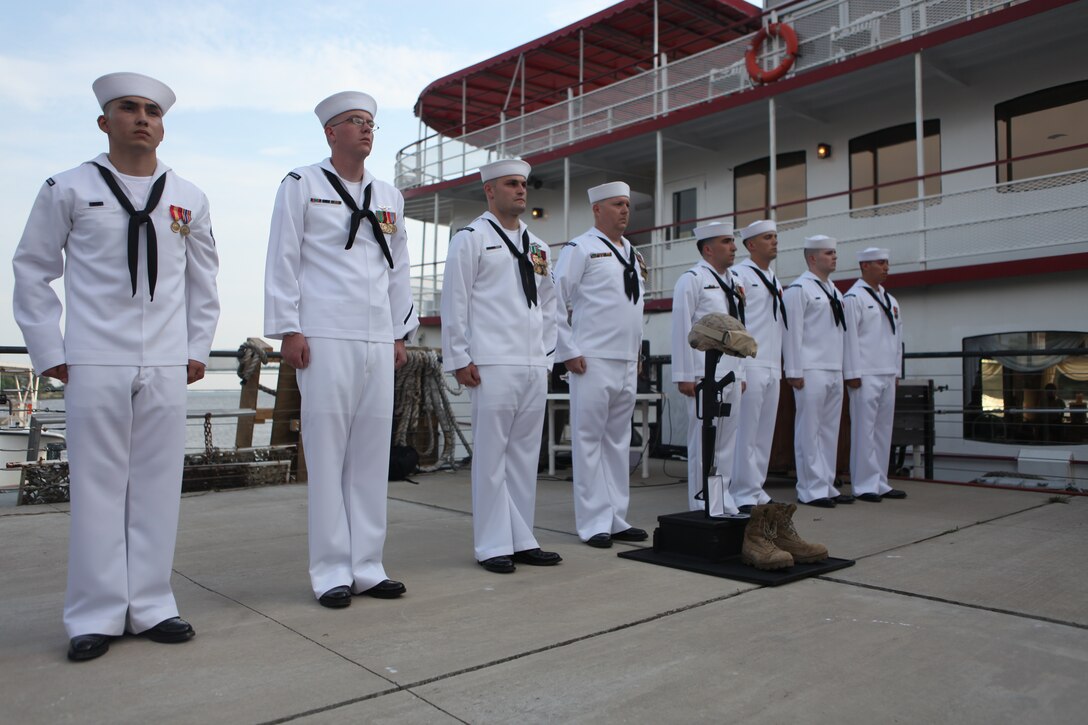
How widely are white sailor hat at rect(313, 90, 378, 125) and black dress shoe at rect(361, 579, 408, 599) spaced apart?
205 cm

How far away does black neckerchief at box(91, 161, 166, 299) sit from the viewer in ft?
9.96

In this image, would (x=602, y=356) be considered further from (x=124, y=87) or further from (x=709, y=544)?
(x=124, y=87)

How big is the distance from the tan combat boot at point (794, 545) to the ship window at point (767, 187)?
34.8 feet

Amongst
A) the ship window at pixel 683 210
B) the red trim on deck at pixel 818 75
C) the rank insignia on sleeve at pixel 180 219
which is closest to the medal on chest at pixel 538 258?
the rank insignia on sleeve at pixel 180 219

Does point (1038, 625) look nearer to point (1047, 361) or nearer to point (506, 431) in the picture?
point (506, 431)

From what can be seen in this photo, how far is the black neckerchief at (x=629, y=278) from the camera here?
527 cm

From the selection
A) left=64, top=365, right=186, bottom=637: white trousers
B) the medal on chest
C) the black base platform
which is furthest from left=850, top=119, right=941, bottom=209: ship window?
left=64, top=365, right=186, bottom=637: white trousers

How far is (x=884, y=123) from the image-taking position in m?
13.3

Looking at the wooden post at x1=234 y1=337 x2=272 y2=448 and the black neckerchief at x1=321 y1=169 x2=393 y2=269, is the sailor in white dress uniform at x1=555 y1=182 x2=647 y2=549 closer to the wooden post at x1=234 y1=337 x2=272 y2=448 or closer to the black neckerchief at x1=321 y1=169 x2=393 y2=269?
the black neckerchief at x1=321 y1=169 x2=393 y2=269

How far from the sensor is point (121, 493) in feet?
9.95

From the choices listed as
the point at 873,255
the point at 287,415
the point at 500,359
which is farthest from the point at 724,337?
the point at 287,415

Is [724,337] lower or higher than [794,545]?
higher

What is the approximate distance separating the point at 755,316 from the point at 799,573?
108 inches

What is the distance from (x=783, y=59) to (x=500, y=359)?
11.1 m
